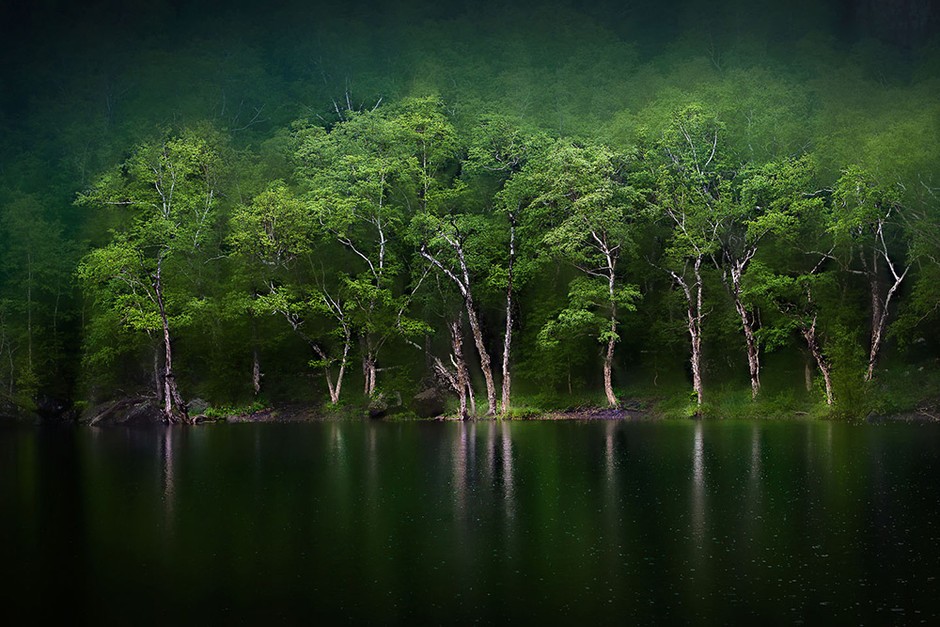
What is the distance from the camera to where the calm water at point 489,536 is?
1159 centimetres

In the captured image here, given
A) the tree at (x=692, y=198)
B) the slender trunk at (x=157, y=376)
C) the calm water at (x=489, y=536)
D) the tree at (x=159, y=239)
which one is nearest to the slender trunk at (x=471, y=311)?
the tree at (x=692, y=198)

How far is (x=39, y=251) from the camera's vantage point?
Result: 61281 mm

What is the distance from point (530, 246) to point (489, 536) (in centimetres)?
3708

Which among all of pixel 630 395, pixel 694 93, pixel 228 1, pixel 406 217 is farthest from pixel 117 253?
pixel 228 1

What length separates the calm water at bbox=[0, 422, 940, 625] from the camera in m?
11.6

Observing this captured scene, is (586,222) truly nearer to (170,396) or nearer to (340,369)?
(340,369)

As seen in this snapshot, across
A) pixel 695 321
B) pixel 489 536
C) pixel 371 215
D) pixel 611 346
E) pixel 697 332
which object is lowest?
pixel 489 536

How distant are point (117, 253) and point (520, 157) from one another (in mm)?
21647

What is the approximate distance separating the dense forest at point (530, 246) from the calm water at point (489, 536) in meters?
18.5

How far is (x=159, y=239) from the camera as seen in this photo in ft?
185

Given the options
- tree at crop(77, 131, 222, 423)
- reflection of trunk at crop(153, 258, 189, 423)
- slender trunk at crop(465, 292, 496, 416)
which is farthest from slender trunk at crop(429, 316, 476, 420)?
tree at crop(77, 131, 222, 423)

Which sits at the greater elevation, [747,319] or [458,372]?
[747,319]

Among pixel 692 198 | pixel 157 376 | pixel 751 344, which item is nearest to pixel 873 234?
pixel 751 344

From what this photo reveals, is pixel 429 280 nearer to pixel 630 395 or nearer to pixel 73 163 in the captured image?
pixel 630 395
